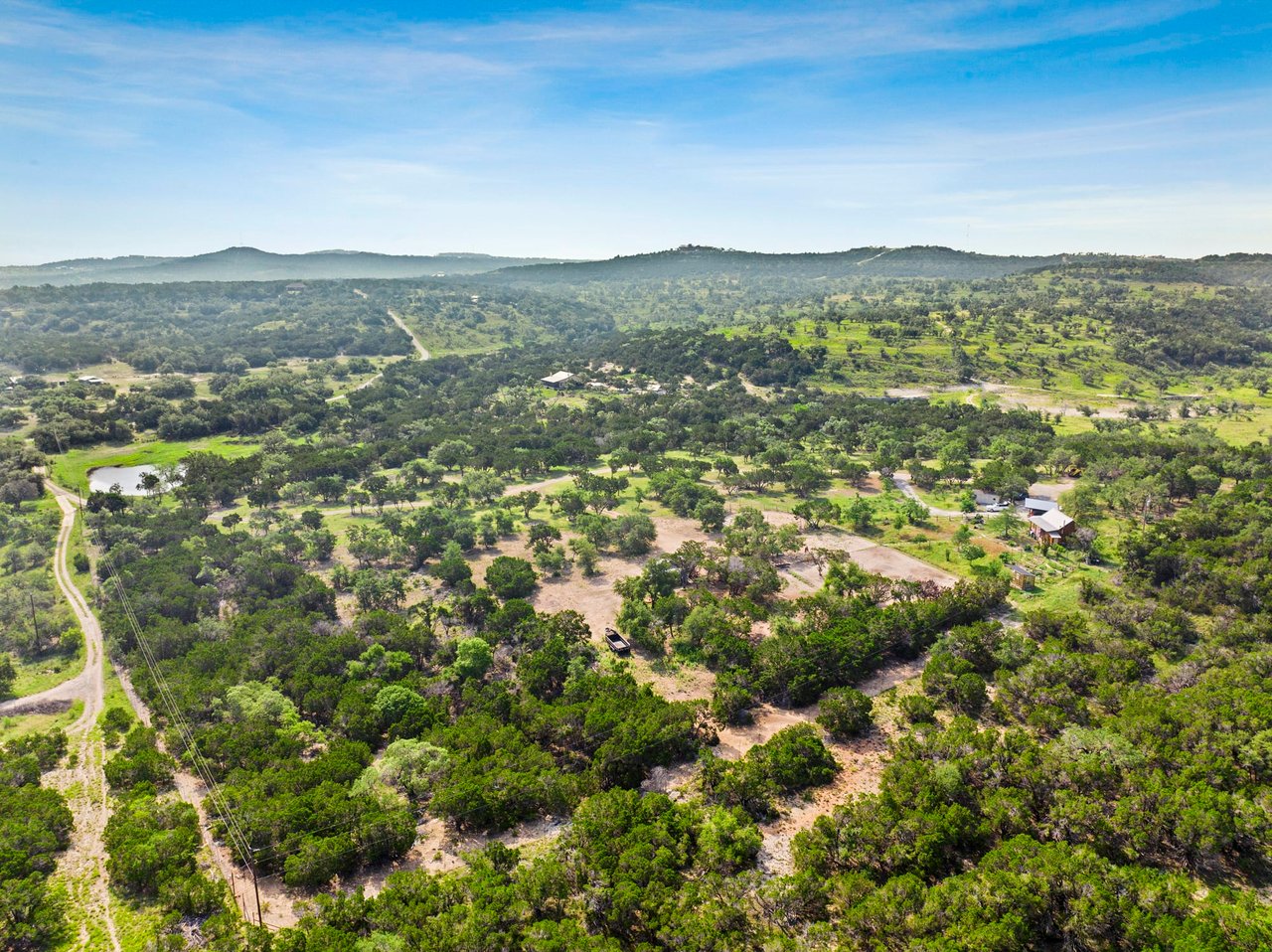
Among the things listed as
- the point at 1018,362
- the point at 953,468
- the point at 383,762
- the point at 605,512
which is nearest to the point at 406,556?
the point at 605,512

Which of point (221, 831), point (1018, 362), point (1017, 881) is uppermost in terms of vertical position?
point (1018, 362)

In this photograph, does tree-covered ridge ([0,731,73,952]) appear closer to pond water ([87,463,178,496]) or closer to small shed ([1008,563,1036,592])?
pond water ([87,463,178,496])

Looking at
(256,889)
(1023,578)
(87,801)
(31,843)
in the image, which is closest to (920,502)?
(1023,578)

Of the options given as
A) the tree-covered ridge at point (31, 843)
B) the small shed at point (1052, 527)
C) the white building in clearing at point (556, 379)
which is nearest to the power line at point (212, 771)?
the tree-covered ridge at point (31, 843)

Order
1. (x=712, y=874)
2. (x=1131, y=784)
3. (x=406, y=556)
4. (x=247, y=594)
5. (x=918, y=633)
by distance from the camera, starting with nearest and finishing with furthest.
→ 1. (x=712, y=874)
2. (x=1131, y=784)
3. (x=918, y=633)
4. (x=247, y=594)
5. (x=406, y=556)

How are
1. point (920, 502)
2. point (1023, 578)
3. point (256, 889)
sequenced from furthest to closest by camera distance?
point (920, 502), point (1023, 578), point (256, 889)

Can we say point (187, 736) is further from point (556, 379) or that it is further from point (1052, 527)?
point (556, 379)

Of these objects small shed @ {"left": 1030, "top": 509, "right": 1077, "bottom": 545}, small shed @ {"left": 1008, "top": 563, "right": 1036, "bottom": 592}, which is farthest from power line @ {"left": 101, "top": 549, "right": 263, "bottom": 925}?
small shed @ {"left": 1030, "top": 509, "right": 1077, "bottom": 545}

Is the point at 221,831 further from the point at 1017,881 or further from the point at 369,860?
the point at 1017,881
